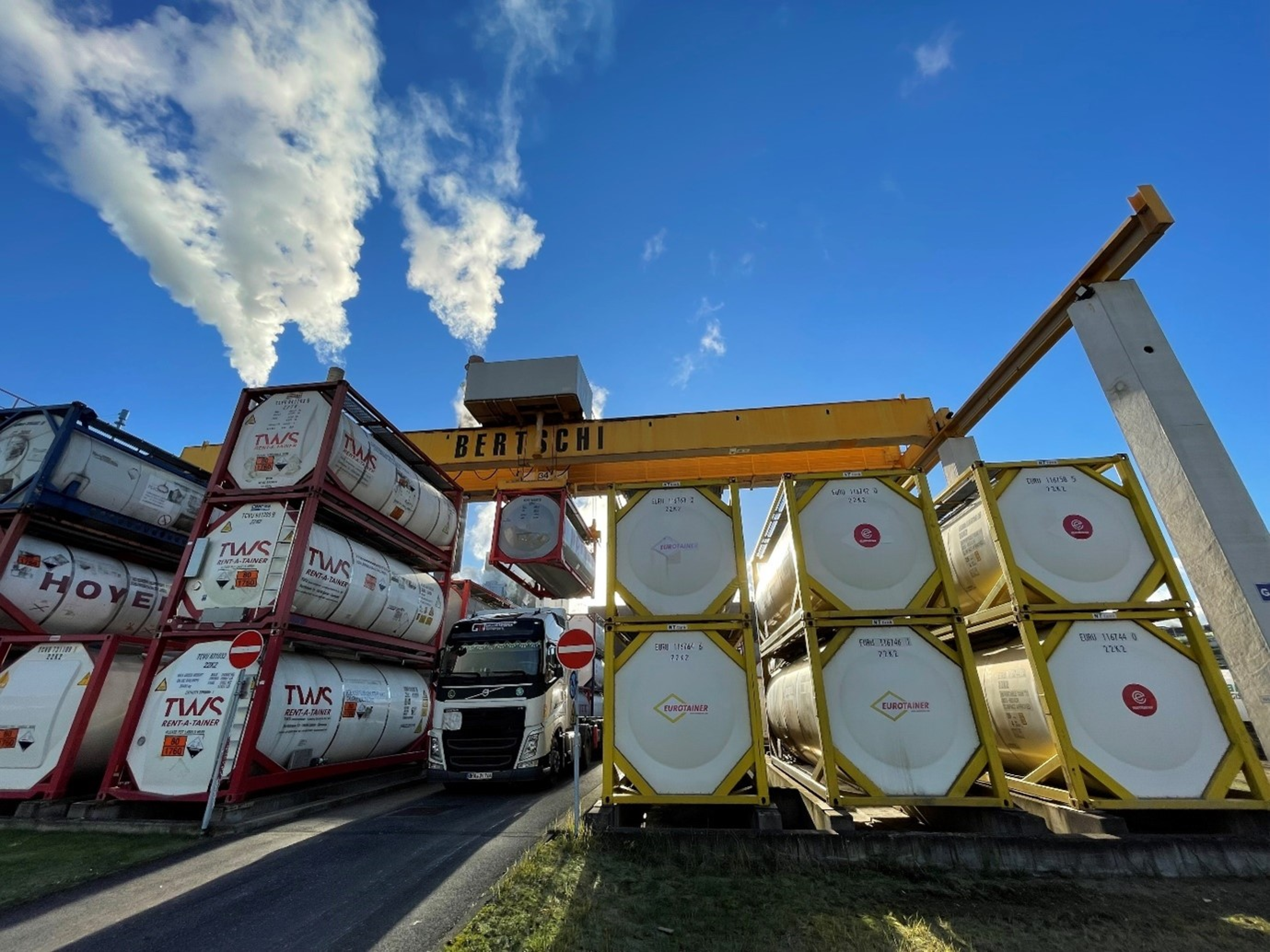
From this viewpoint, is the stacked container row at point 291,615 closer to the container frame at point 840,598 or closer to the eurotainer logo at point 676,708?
the eurotainer logo at point 676,708

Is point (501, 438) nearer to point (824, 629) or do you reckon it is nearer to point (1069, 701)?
point (824, 629)

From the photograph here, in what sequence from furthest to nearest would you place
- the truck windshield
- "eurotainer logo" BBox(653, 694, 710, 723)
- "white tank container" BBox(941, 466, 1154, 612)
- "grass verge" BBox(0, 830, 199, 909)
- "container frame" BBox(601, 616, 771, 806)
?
the truck windshield → "white tank container" BBox(941, 466, 1154, 612) → "eurotainer logo" BBox(653, 694, 710, 723) → "container frame" BBox(601, 616, 771, 806) → "grass verge" BBox(0, 830, 199, 909)

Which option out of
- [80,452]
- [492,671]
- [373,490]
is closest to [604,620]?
[492,671]

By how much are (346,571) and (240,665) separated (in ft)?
8.39

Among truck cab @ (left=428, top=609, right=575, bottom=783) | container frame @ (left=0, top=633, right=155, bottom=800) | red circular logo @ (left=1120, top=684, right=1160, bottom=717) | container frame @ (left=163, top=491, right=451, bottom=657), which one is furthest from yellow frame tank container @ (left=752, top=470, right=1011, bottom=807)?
container frame @ (left=0, top=633, right=155, bottom=800)

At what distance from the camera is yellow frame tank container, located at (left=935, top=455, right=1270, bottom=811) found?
4730mm

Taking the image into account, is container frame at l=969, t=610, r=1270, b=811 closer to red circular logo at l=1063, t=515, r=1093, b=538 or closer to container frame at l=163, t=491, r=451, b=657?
red circular logo at l=1063, t=515, r=1093, b=538

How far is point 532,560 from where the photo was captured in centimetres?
1156

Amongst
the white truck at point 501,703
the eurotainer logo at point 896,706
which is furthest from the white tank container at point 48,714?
the eurotainer logo at point 896,706

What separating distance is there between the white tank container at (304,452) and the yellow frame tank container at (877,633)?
7294mm

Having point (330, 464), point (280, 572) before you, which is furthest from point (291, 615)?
point (330, 464)

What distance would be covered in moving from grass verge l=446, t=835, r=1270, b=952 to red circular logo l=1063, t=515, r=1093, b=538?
2922mm

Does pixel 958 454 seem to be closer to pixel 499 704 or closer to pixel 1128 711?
pixel 1128 711

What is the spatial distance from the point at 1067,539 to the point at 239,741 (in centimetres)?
1023
